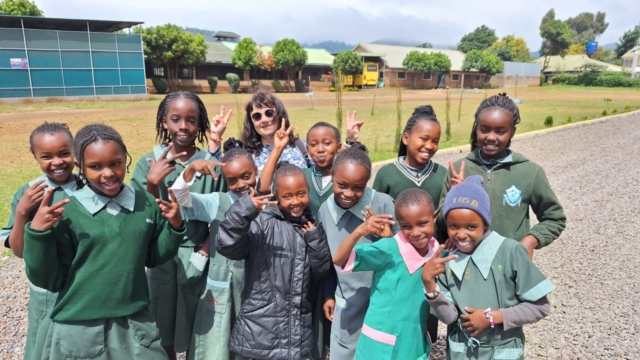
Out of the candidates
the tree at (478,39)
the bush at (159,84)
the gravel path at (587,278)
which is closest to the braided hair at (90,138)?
the gravel path at (587,278)

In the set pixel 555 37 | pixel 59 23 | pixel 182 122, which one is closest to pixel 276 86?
pixel 59 23

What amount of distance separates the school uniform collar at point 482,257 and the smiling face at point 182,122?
1.75m

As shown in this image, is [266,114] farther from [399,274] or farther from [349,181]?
[399,274]

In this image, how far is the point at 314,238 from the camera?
2.35 meters

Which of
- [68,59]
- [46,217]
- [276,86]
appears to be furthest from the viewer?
[276,86]

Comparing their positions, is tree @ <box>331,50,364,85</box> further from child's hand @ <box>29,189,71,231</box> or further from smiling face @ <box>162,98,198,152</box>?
child's hand @ <box>29,189,71,231</box>

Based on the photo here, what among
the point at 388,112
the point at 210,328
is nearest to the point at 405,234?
the point at 210,328

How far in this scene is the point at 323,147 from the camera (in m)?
2.83

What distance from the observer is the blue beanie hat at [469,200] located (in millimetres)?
2041

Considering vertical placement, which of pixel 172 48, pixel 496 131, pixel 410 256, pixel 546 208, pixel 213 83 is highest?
pixel 172 48

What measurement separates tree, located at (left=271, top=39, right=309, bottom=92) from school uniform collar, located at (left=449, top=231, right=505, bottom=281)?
127ft

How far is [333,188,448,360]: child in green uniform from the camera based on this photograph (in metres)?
2.14

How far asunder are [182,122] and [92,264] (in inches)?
42.4

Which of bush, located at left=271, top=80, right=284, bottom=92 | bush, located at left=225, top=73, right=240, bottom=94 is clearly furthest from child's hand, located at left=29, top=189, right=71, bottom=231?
bush, located at left=271, top=80, right=284, bottom=92
